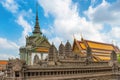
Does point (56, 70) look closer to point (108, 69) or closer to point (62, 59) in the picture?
point (62, 59)

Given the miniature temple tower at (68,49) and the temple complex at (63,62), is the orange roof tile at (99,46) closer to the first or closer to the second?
the temple complex at (63,62)

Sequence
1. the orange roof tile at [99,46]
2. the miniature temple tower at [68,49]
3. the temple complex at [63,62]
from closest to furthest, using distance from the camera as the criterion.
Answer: the temple complex at [63,62]
the miniature temple tower at [68,49]
the orange roof tile at [99,46]

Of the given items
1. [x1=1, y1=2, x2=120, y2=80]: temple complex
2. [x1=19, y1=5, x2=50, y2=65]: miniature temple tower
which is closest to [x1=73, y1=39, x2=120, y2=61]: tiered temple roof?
[x1=1, y1=2, x2=120, y2=80]: temple complex

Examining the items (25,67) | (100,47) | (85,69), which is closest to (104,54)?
(100,47)

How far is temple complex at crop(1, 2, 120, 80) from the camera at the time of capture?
39031 mm

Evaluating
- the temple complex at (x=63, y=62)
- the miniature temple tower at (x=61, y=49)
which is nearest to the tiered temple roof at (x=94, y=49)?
the temple complex at (x=63, y=62)

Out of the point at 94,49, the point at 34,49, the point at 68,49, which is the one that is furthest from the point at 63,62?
the point at 94,49

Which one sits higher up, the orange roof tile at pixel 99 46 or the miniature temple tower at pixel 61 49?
the orange roof tile at pixel 99 46

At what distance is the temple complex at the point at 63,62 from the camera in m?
39.0

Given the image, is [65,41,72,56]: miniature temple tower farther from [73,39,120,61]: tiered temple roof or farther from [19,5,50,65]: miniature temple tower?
[19,5,50,65]: miniature temple tower

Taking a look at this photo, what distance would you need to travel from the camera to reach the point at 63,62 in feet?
179

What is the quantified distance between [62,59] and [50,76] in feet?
46.5

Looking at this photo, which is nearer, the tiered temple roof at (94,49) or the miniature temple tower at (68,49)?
the miniature temple tower at (68,49)

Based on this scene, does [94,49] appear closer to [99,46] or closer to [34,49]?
[99,46]
